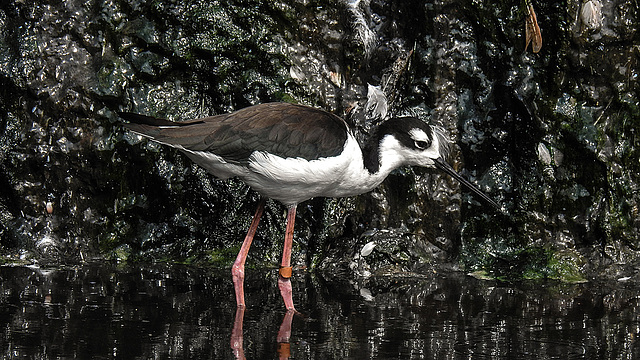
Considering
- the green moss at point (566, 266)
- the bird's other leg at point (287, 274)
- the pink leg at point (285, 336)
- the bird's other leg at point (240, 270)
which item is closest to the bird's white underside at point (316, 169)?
the bird's other leg at point (287, 274)

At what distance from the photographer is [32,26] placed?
7.34m

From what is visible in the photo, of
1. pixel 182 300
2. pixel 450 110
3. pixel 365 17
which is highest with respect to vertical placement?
pixel 365 17

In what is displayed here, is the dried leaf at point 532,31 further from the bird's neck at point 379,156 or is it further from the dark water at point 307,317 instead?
the dark water at point 307,317

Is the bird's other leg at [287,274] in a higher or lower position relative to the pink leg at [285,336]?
higher

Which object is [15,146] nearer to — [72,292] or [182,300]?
[72,292]

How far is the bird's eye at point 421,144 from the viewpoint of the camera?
20.6 feet

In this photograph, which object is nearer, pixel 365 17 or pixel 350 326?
pixel 350 326

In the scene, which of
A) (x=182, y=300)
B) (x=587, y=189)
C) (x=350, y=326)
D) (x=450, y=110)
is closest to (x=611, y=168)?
(x=587, y=189)

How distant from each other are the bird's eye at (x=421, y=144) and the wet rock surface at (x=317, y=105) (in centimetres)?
120

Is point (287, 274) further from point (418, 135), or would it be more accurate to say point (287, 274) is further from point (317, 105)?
point (317, 105)

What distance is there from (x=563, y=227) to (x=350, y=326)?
9.39ft

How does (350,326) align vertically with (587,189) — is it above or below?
below

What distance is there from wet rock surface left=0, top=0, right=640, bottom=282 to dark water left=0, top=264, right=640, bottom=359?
45 centimetres

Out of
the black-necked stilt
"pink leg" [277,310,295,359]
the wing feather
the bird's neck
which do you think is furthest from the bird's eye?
"pink leg" [277,310,295,359]
